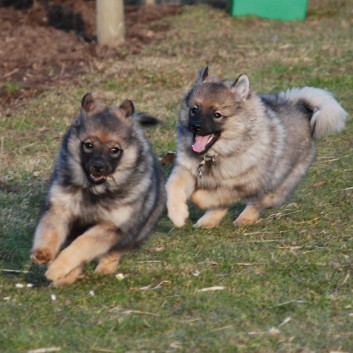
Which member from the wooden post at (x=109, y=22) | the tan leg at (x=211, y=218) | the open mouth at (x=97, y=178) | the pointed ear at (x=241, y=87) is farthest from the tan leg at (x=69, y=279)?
the wooden post at (x=109, y=22)

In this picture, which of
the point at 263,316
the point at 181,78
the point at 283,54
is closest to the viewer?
the point at 263,316

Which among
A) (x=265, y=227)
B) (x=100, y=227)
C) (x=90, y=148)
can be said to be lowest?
(x=265, y=227)

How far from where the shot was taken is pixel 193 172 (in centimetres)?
723

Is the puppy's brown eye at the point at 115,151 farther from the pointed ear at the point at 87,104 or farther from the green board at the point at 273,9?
the green board at the point at 273,9

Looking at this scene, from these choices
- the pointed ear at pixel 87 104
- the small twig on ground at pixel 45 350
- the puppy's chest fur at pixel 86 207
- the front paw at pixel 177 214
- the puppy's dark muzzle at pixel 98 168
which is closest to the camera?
the small twig on ground at pixel 45 350

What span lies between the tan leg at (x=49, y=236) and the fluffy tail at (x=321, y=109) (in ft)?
9.58

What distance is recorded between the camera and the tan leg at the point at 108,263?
620 cm

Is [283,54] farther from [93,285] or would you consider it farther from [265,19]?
[93,285]

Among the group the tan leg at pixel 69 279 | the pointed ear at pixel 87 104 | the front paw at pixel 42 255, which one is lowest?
the tan leg at pixel 69 279

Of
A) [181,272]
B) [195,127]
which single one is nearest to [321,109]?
[195,127]

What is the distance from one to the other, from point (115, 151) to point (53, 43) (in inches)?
297

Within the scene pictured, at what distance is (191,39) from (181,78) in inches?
92.3

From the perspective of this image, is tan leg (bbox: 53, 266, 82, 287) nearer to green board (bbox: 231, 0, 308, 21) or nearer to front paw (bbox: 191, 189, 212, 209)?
front paw (bbox: 191, 189, 212, 209)

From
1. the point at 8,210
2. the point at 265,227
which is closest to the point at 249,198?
the point at 265,227
